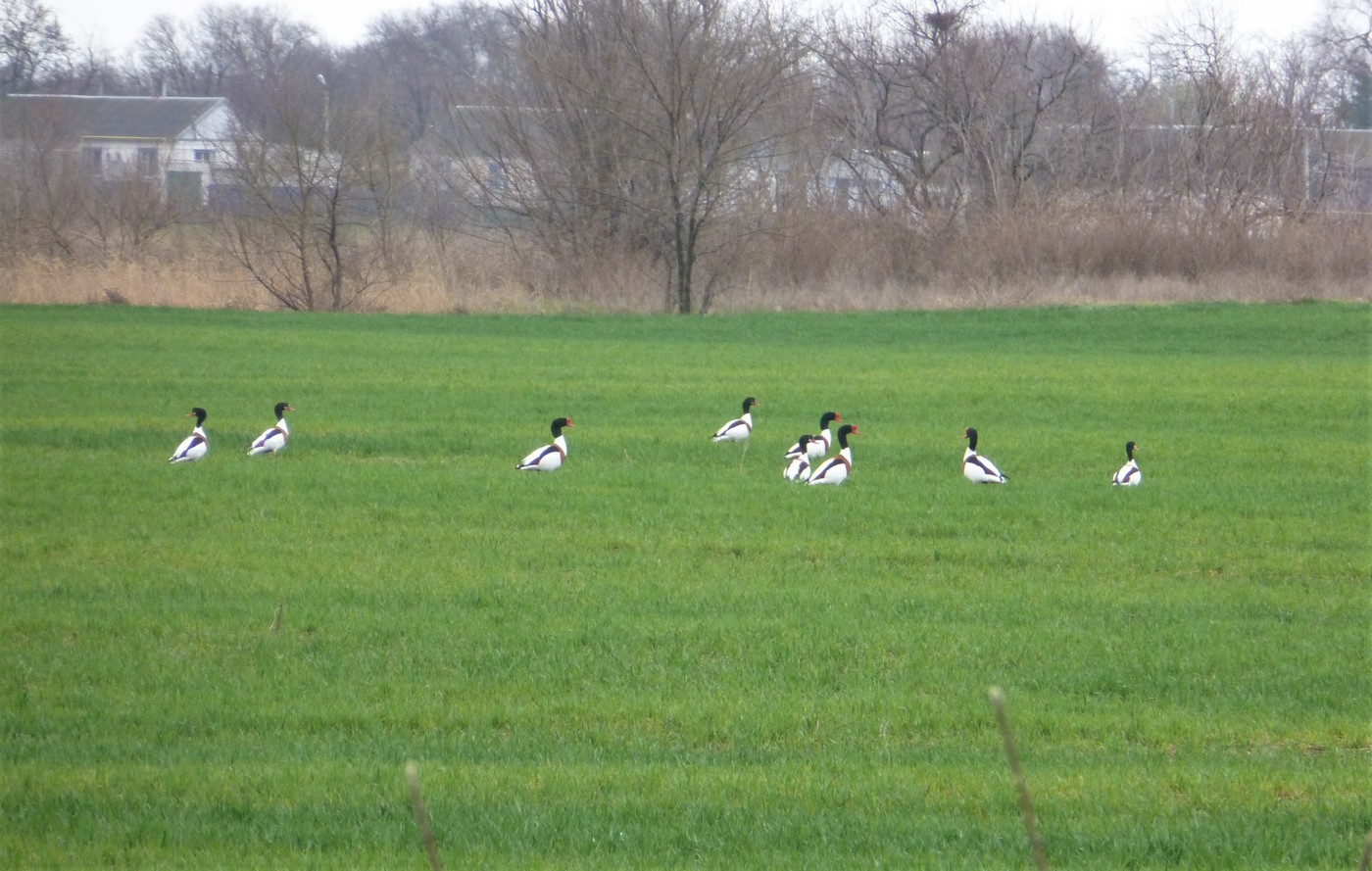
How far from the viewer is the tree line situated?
4272cm

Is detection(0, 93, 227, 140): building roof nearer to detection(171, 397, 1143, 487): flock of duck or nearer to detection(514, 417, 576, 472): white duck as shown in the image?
detection(171, 397, 1143, 487): flock of duck

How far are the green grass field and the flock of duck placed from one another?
0.81 ft

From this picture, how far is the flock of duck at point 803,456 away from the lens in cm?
1513

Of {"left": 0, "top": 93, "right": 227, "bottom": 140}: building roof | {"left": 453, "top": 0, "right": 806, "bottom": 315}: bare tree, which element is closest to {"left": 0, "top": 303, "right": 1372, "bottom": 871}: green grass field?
{"left": 453, "top": 0, "right": 806, "bottom": 315}: bare tree

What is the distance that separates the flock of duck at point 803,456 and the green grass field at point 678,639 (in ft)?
0.81

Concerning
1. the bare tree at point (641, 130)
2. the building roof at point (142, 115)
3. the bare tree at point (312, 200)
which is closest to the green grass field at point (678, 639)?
the bare tree at point (312, 200)

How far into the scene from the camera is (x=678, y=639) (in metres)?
9.23

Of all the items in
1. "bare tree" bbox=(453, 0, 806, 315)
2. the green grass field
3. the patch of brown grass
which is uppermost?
"bare tree" bbox=(453, 0, 806, 315)

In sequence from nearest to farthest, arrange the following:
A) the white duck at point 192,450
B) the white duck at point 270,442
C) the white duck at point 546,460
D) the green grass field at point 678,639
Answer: the green grass field at point 678,639
the white duck at point 546,460
the white duck at point 192,450
the white duck at point 270,442

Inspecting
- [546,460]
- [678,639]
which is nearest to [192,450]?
[546,460]

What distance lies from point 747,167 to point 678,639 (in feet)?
119

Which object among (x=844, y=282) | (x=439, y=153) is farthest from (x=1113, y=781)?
(x=439, y=153)

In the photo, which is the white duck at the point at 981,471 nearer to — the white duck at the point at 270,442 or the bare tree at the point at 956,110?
the white duck at the point at 270,442

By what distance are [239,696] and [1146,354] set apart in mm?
25782
